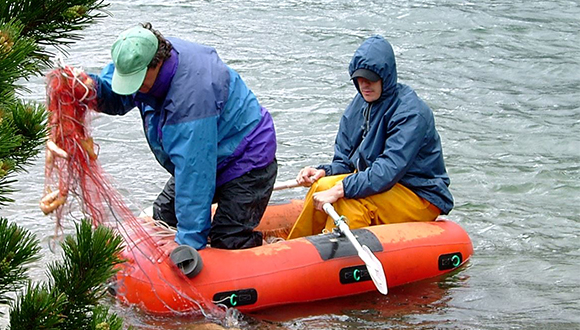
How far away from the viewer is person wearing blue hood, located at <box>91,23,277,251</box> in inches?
173

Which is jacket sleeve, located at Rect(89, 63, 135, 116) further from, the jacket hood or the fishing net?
the jacket hood

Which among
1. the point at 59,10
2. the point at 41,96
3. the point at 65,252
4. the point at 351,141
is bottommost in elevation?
the point at 41,96

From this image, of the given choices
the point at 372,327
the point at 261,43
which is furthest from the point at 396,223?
the point at 261,43

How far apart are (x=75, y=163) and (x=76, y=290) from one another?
2114 millimetres

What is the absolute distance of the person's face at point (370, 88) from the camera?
5430mm

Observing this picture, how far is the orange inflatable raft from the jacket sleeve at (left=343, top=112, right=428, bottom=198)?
0.30 m

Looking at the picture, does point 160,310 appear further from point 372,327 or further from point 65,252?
point 65,252

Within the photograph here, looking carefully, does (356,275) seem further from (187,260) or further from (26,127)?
(26,127)

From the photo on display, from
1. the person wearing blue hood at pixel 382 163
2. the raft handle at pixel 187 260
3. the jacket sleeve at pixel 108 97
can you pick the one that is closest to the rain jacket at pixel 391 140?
the person wearing blue hood at pixel 382 163

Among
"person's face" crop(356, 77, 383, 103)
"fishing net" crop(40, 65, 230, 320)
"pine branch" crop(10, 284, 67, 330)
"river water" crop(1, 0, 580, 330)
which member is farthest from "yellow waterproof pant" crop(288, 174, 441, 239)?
"pine branch" crop(10, 284, 67, 330)

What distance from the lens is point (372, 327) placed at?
5031mm

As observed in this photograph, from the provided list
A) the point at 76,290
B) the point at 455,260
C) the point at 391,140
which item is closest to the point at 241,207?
the point at 391,140

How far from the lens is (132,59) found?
4297 mm

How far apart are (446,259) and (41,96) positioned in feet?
18.2
